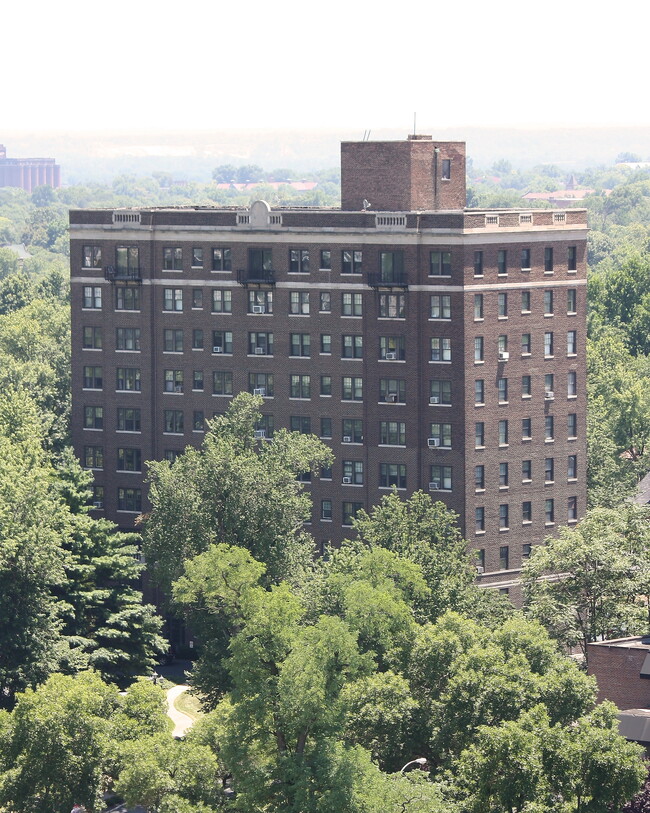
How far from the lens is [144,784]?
87.1m

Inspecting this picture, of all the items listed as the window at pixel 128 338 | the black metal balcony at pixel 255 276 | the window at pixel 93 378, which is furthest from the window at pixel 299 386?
the window at pixel 93 378

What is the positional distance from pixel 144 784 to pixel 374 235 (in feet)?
172

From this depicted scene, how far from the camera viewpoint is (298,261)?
436 ft

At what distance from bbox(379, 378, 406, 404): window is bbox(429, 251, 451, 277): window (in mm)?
7687

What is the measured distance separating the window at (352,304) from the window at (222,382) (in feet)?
33.4

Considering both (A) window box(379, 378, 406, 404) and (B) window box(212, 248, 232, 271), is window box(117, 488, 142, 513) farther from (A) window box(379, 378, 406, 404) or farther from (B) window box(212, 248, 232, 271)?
(A) window box(379, 378, 406, 404)

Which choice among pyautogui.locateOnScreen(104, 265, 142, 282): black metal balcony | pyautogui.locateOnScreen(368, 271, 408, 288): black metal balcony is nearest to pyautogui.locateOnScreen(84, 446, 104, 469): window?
pyautogui.locateOnScreen(104, 265, 142, 282): black metal balcony

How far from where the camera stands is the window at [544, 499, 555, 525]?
132000 millimetres

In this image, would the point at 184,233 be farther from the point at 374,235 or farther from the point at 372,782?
the point at 372,782

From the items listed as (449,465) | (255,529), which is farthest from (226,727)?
(449,465)

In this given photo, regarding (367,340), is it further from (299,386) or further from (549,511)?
(549,511)

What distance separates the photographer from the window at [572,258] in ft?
433

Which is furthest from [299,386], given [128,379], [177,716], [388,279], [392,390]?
[177,716]

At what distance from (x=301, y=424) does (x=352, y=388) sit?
4.56 m
